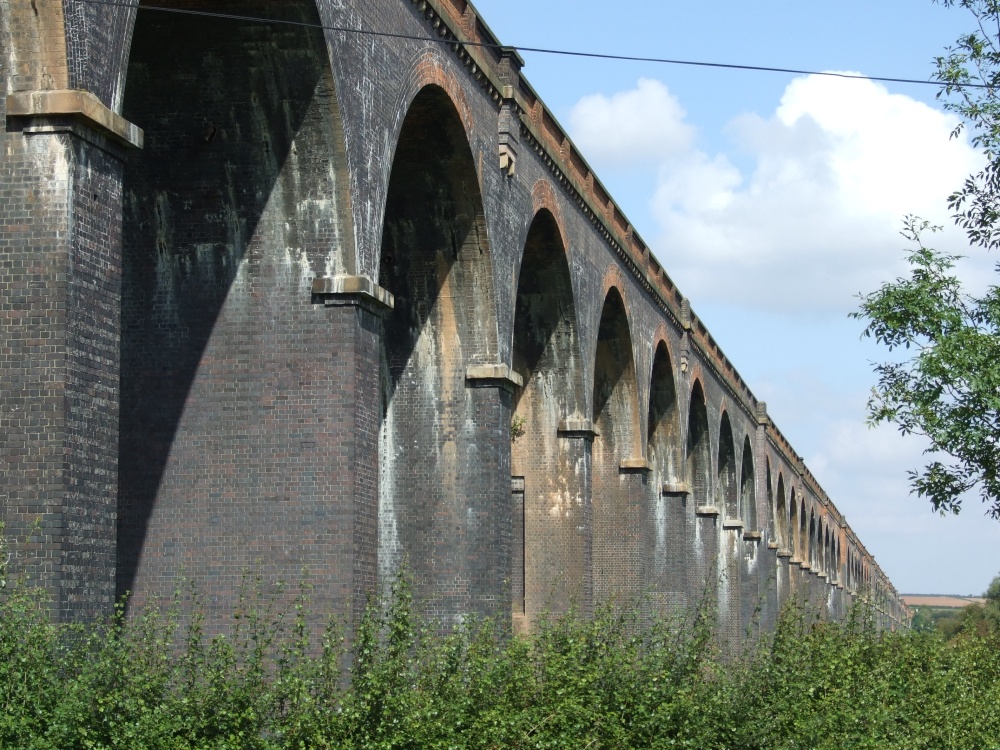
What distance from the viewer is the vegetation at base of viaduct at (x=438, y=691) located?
8.58 m

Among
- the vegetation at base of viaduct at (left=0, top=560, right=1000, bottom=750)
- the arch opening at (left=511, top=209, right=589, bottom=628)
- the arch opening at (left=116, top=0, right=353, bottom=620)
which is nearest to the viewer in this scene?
the vegetation at base of viaduct at (left=0, top=560, right=1000, bottom=750)

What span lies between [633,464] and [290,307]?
577 inches

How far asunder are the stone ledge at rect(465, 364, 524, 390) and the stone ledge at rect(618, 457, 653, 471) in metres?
10.0

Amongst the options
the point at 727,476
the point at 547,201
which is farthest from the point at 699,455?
the point at 547,201

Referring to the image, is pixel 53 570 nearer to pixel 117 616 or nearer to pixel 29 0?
pixel 117 616

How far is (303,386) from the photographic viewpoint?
46.1ft

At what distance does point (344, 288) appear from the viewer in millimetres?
13859

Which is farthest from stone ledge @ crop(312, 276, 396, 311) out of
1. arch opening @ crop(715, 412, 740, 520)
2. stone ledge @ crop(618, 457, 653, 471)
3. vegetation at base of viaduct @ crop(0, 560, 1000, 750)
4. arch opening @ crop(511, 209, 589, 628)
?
arch opening @ crop(715, 412, 740, 520)

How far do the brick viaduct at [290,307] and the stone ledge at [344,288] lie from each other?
25mm

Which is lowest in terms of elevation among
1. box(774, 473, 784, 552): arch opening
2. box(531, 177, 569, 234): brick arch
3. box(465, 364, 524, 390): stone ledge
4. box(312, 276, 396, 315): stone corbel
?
box(774, 473, 784, 552): arch opening

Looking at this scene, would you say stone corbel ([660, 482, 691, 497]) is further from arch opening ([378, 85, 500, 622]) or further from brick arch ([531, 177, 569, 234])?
arch opening ([378, 85, 500, 622])

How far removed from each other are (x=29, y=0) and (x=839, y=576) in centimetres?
7772

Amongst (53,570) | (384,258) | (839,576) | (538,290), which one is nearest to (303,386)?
(384,258)

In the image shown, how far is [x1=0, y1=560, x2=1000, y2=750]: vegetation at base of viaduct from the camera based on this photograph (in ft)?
28.1
